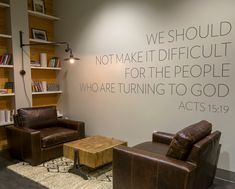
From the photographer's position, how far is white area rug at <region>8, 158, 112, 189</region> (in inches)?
107

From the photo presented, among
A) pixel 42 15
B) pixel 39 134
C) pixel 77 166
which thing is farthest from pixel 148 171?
pixel 42 15

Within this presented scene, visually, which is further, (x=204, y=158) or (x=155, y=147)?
(x=155, y=147)

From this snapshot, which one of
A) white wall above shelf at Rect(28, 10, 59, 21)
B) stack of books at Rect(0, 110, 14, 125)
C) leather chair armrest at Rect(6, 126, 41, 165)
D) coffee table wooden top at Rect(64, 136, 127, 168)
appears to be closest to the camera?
coffee table wooden top at Rect(64, 136, 127, 168)

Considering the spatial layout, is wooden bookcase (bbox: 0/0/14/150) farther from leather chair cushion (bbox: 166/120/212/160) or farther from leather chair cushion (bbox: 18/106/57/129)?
leather chair cushion (bbox: 166/120/212/160)

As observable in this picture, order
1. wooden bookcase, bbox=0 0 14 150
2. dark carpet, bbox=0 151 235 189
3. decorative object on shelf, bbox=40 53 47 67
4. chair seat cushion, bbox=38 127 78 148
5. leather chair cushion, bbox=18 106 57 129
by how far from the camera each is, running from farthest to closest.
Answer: decorative object on shelf, bbox=40 53 47 67 < wooden bookcase, bbox=0 0 14 150 < leather chair cushion, bbox=18 106 57 129 < chair seat cushion, bbox=38 127 78 148 < dark carpet, bbox=0 151 235 189

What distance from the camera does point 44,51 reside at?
483 centimetres

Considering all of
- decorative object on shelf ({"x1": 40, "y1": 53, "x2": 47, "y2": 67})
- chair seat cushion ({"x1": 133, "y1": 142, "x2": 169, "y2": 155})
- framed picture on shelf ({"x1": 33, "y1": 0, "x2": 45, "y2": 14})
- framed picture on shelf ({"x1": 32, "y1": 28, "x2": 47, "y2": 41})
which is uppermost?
framed picture on shelf ({"x1": 33, "y1": 0, "x2": 45, "y2": 14})

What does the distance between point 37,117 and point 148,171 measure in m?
2.47

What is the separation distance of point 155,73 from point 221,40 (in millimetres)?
1064

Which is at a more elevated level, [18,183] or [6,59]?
[6,59]

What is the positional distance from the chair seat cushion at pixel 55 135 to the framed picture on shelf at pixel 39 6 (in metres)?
2.50

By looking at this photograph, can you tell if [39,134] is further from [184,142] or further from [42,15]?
[42,15]

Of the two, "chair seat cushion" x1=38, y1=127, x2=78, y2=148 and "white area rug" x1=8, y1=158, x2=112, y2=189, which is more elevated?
"chair seat cushion" x1=38, y1=127, x2=78, y2=148

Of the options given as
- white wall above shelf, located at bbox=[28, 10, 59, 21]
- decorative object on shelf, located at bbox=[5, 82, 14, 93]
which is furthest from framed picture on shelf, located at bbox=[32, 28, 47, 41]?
decorative object on shelf, located at bbox=[5, 82, 14, 93]
